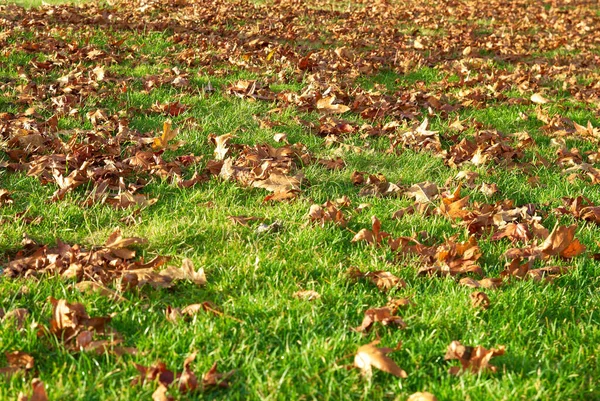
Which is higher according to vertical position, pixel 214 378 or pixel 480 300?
pixel 214 378

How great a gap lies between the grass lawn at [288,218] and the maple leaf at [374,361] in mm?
16

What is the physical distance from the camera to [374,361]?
9.64 ft

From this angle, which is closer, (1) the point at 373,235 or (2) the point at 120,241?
(2) the point at 120,241

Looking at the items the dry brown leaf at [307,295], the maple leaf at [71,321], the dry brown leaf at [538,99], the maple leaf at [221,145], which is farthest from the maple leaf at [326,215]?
the dry brown leaf at [538,99]

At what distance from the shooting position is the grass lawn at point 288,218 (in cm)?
299

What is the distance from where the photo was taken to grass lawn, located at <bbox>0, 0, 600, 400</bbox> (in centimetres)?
299

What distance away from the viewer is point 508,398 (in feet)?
9.09

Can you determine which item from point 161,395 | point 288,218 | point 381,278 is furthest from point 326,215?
point 161,395

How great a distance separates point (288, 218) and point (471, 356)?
5.60 feet

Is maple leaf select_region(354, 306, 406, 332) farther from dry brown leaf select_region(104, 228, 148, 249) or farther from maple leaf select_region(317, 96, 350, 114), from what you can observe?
maple leaf select_region(317, 96, 350, 114)

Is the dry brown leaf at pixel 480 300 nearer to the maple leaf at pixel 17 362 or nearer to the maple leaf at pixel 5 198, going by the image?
the maple leaf at pixel 17 362

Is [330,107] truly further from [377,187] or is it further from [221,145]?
[377,187]

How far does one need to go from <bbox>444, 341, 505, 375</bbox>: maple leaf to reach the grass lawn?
1 cm

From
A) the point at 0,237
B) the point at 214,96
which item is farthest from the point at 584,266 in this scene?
the point at 214,96
